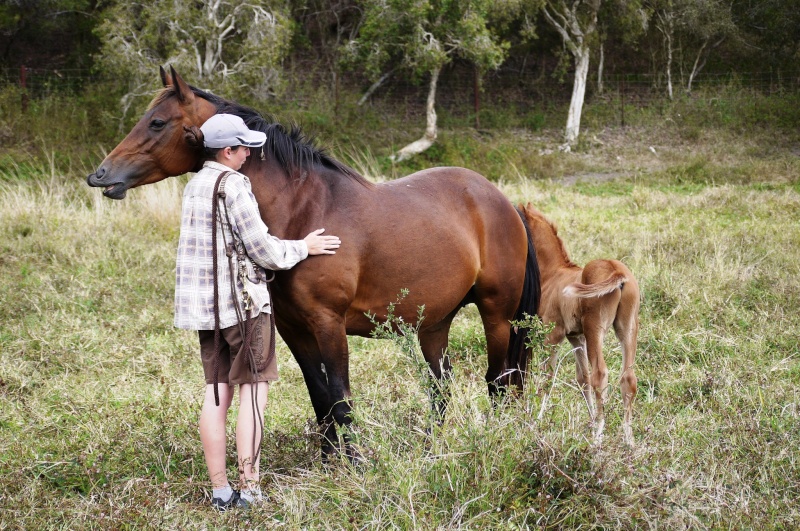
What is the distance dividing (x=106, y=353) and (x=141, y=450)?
2.12 metres

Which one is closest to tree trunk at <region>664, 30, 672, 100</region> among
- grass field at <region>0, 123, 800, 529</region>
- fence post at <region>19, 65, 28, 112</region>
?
grass field at <region>0, 123, 800, 529</region>

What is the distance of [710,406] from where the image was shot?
14.6ft

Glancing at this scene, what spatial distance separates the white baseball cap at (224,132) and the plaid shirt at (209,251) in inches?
5.5

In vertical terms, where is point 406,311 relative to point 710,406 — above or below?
above

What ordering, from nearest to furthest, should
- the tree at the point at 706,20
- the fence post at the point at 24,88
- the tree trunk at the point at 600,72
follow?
the fence post at the point at 24,88
the tree at the point at 706,20
the tree trunk at the point at 600,72

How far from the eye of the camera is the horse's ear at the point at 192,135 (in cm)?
350

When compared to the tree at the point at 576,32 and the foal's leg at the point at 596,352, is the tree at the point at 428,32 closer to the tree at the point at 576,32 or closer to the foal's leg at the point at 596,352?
the tree at the point at 576,32

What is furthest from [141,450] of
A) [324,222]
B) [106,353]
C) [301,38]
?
[301,38]

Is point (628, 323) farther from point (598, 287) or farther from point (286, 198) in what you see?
point (286, 198)

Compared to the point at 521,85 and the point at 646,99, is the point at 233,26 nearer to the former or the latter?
the point at 521,85

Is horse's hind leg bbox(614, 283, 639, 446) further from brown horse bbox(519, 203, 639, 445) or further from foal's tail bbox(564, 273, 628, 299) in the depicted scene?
foal's tail bbox(564, 273, 628, 299)

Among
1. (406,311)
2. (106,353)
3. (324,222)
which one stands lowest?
(106,353)

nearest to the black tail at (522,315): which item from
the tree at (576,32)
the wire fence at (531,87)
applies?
the tree at (576,32)

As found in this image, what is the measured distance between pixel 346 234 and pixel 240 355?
78 cm
